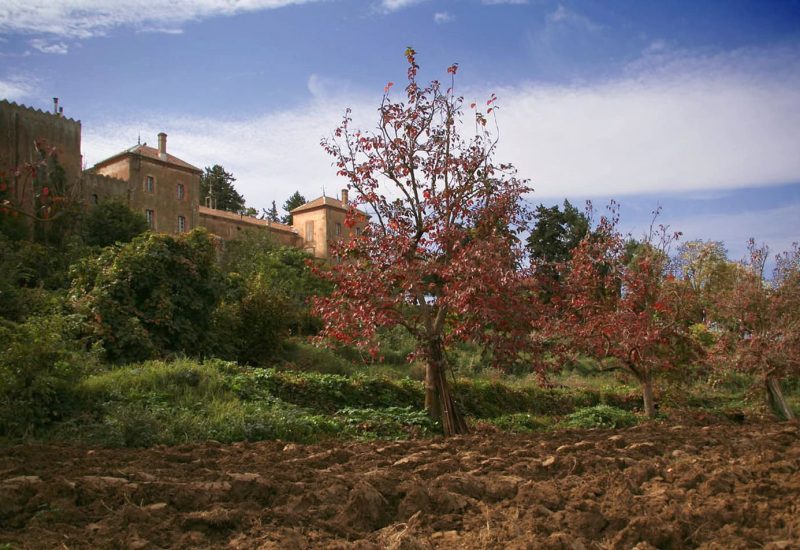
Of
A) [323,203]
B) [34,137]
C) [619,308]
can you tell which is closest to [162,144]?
[34,137]

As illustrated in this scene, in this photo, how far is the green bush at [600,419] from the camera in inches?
410

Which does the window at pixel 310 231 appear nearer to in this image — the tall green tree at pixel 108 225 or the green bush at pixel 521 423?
the tall green tree at pixel 108 225

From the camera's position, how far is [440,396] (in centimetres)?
874

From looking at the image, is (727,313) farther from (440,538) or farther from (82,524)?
(82,524)

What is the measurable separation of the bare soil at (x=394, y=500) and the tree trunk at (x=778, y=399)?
750 cm

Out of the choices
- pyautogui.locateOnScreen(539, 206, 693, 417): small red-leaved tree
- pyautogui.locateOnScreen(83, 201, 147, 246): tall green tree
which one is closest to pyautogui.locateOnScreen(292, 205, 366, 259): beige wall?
pyautogui.locateOnScreen(83, 201, 147, 246): tall green tree

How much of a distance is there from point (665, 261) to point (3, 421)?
10.5m

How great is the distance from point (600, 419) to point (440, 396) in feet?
11.0

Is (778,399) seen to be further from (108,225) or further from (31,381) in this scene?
(108,225)

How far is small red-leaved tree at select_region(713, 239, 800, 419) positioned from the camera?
11.8 meters

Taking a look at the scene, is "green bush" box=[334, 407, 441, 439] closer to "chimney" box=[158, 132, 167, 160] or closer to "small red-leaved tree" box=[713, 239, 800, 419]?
"small red-leaved tree" box=[713, 239, 800, 419]

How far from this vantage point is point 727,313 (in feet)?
41.7

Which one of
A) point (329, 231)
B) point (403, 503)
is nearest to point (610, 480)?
point (403, 503)

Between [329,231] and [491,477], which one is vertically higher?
[329,231]
